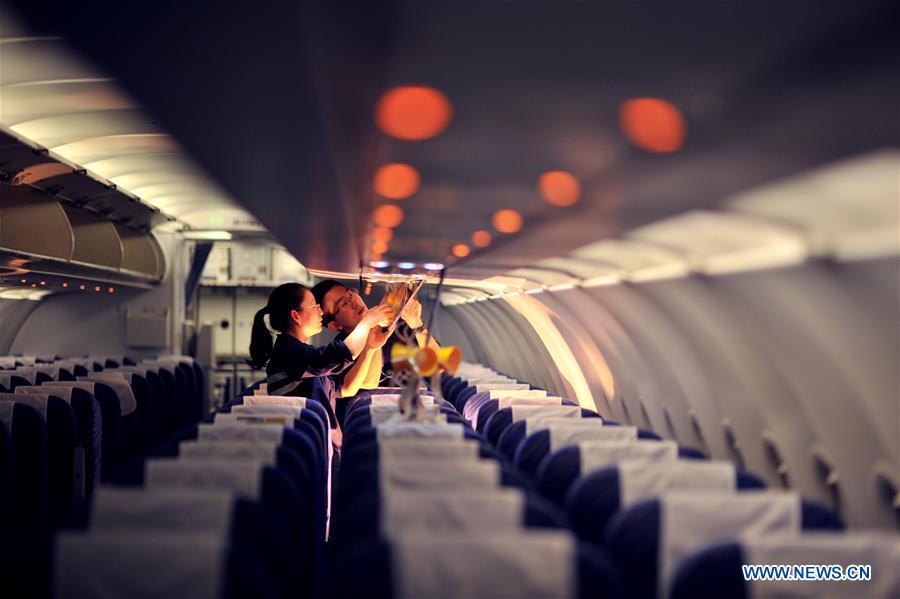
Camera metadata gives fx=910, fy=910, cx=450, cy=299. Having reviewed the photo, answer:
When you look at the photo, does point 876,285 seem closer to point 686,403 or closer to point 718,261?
point 718,261

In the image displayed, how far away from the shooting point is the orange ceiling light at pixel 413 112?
2.78 metres

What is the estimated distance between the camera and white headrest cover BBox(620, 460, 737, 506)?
3711mm

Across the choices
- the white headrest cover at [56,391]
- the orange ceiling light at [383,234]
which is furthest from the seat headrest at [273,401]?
the white headrest cover at [56,391]

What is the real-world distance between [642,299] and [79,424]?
5.14 m

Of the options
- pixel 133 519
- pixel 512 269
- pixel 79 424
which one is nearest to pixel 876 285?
pixel 133 519

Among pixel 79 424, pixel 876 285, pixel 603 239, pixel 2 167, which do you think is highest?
pixel 2 167

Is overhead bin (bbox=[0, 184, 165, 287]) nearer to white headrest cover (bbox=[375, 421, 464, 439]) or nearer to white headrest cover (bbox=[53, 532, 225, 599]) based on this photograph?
white headrest cover (bbox=[375, 421, 464, 439])

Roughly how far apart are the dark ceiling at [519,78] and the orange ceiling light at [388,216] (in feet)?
3.99

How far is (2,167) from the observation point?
7328 millimetres

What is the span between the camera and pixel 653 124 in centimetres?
290

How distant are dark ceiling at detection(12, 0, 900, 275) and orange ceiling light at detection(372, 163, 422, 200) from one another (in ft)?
0.37

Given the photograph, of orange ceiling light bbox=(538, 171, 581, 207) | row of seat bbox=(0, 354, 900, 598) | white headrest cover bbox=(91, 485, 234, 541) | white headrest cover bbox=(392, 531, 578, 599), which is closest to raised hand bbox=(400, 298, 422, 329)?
row of seat bbox=(0, 354, 900, 598)

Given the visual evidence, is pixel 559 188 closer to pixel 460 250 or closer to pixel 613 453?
pixel 613 453

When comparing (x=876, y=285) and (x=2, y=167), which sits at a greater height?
(x=2, y=167)
